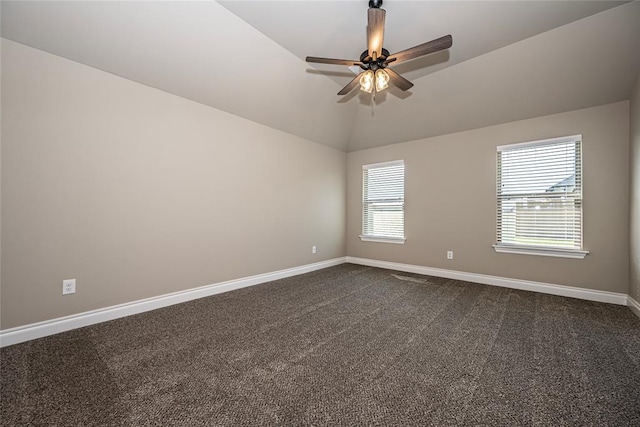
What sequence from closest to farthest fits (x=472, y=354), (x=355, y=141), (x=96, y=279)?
1. (x=472, y=354)
2. (x=96, y=279)
3. (x=355, y=141)

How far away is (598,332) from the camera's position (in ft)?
7.61

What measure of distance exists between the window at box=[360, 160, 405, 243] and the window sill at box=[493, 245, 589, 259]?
152cm

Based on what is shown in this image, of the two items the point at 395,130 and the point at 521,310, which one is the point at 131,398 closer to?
the point at 521,310

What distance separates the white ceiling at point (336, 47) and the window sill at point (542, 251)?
1839 millimetres

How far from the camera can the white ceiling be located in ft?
7.48

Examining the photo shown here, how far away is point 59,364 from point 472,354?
2982 mm

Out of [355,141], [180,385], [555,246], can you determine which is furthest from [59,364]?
[555,246]

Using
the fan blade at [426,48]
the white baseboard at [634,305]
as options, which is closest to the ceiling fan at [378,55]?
the fan blade at [426,48]

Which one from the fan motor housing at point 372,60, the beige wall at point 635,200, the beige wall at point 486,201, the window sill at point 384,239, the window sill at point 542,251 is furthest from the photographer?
the window sill at point 384,239

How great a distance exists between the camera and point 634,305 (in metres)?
2.80

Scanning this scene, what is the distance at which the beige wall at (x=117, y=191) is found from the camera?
7.01 feet

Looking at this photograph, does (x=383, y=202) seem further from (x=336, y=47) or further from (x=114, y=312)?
(x=114, y=312)

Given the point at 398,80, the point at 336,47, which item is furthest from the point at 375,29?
the point at 336,47

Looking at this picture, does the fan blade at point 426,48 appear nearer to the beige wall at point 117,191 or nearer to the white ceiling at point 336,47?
the white ceiling at point 336,47
